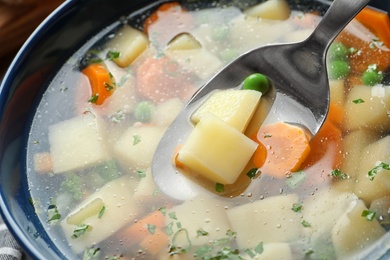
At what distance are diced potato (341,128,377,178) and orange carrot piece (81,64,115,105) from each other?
102cm

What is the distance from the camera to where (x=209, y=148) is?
7.91 ft

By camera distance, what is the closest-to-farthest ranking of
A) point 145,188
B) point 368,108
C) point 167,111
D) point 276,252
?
1. point 276,252
2. point 145,188
3. point 368,108
4. point 167,111

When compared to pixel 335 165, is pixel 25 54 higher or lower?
higher

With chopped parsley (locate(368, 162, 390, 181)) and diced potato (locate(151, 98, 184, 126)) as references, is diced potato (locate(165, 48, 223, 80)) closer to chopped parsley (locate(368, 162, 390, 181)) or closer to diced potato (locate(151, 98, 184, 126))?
diced potato (locate(151, 98, 184, 126))

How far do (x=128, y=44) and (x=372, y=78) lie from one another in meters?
1.10

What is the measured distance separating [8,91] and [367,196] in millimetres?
1504

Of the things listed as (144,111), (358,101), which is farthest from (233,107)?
(358,101)

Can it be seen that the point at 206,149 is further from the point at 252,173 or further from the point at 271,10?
the point at 271,10

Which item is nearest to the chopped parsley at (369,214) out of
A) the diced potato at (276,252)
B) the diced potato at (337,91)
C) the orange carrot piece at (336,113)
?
the diced potato at (276,252)

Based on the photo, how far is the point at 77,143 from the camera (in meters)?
2.64

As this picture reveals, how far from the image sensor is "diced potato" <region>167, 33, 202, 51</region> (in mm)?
2953

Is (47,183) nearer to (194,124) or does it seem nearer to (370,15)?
(194,124)

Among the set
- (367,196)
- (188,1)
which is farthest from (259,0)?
(367,196)

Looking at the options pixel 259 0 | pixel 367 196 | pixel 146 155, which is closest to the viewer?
pixel 367 196
